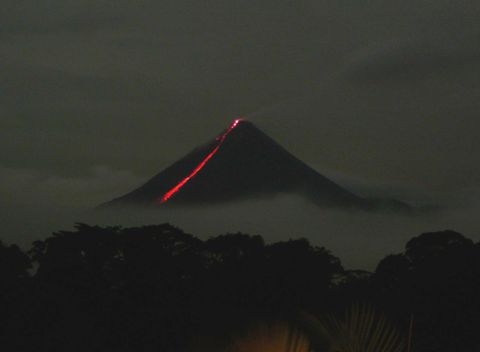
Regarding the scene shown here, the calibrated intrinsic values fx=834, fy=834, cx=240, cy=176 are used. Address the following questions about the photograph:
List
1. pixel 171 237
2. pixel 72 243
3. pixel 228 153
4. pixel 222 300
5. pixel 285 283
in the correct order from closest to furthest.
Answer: pixel 222 300, pixel 285 283, pixel 72 243, pixel 171 237, pixel 228 153

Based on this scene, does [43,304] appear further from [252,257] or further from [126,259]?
[252,257]

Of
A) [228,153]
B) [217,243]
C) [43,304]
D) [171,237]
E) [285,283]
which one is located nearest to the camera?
[43,304]

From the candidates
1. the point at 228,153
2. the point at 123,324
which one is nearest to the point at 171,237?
the point at 123,324

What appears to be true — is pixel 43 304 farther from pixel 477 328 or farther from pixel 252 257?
pixel 252 257

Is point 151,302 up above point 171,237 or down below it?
below

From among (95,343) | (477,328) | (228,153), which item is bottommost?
(95,343)

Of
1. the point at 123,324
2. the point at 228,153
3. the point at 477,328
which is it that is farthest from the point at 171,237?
the point at 228,153

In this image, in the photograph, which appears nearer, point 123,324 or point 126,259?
point 123,324
